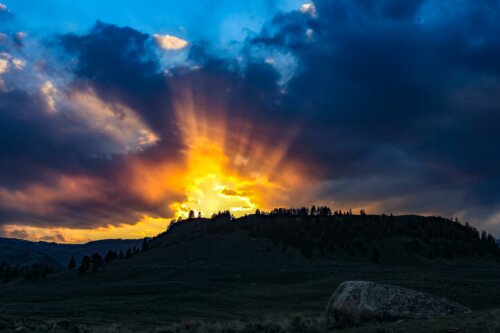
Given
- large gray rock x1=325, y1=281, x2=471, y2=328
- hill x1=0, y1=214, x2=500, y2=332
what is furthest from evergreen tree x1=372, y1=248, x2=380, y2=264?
large gray rock x1=325, y1=281, x2=471, y2=328

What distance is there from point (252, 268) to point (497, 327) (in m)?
101

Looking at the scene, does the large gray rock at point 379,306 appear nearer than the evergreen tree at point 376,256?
Yes

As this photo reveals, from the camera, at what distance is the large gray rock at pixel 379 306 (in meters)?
22.0

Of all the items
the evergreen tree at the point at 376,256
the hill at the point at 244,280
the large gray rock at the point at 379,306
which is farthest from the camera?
the evergreen tree at the point at 376,256

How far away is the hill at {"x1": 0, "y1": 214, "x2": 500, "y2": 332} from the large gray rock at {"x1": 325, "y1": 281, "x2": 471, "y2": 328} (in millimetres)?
2193

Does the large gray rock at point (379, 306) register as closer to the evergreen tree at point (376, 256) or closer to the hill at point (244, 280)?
the hill at point (244, 280)

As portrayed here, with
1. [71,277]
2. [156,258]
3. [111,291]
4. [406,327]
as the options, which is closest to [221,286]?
[111,291]

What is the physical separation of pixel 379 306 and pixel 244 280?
74.1 meters

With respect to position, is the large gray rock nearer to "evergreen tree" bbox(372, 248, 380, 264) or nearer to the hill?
the hill

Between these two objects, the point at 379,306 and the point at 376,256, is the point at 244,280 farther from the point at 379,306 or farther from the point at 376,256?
the point at 376,256

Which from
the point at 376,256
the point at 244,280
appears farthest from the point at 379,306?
the point at 376,256

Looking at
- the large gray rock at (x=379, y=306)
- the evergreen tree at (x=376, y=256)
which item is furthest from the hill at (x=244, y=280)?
the large gray rock at (x=379, y=306)

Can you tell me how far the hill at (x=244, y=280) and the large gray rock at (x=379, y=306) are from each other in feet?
7.20

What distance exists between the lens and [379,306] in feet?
73.1
